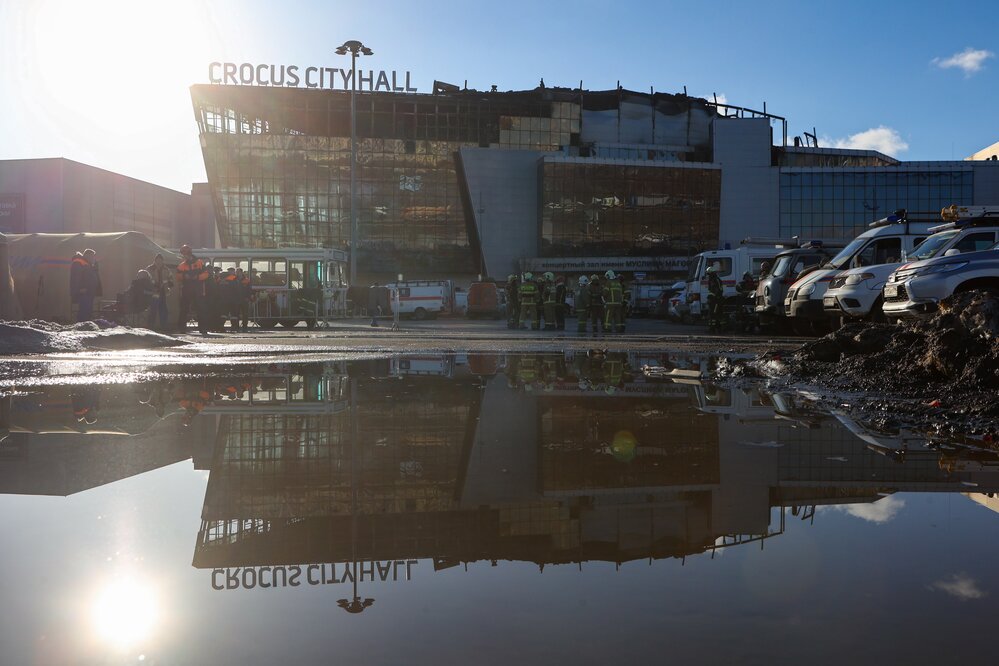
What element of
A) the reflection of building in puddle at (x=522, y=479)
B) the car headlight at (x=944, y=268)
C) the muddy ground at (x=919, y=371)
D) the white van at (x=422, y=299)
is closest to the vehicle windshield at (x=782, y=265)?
the car headlight at (x=944, y=268)

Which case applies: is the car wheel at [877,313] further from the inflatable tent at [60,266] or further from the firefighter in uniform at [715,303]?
the inflatable tent at [60,266]

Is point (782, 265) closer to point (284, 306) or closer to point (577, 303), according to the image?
point (577, 303)

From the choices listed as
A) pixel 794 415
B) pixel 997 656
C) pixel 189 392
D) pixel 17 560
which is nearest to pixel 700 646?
pixel 997 656

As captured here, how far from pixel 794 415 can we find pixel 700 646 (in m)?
4.75

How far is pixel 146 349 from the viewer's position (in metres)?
14.6

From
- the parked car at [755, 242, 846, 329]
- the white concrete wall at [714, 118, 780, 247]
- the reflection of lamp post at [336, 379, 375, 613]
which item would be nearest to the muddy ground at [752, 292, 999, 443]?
the reflection of lamp post at [336, 379, 375, 613]

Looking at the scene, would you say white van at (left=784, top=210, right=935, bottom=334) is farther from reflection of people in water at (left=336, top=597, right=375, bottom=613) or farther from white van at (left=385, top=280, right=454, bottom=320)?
white van at (left=385, top=280, right=454, bottom=320)

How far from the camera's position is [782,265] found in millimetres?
23578

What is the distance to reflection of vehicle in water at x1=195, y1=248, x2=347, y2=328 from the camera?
31844 mm

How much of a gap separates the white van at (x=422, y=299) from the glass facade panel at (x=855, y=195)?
1942 inches

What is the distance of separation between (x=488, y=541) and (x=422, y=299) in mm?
44480

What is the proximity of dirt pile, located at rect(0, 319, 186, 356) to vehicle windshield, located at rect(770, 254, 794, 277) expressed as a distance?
577 inches

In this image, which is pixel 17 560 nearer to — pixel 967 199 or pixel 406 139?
pixel 406 139

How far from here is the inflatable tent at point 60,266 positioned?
1003 inches
